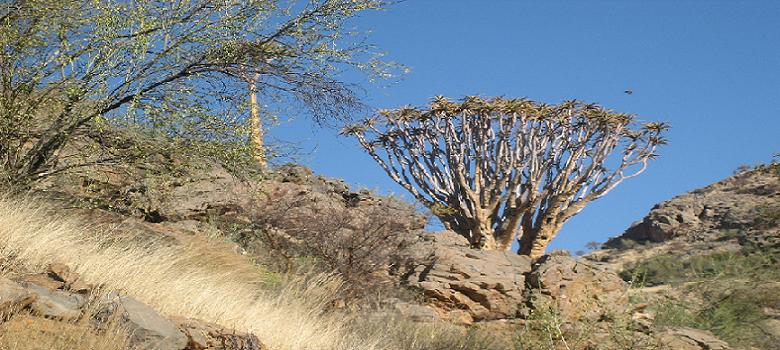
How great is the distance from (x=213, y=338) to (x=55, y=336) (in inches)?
52.9

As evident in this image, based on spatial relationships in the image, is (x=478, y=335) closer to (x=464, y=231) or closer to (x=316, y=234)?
(x=316, y=234)

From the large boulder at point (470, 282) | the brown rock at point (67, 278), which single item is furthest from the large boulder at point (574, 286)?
the brown rock at point (67, 278)

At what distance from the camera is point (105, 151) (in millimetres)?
9359

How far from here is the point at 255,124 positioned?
31.7 ft

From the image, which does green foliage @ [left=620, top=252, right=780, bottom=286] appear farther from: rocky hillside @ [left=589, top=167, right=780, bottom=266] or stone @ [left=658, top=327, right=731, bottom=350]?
stone @ [left=658, top=327, right=731, bottom=350]

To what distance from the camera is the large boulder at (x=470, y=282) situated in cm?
1202

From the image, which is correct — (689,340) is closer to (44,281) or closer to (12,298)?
(44,281)

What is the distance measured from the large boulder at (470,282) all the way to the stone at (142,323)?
19.4ft

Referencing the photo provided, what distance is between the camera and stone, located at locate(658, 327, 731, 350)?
10164 mm

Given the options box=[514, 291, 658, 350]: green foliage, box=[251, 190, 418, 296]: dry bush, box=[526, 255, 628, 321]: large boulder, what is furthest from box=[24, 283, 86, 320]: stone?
→ box=[526, 255, 628, 321]: large boulder

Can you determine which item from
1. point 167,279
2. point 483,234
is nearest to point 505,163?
point 483,234

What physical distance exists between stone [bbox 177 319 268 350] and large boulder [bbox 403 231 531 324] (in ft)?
16.9

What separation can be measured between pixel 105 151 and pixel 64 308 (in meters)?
3.48

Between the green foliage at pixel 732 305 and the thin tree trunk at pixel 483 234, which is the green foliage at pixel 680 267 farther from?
the thin tree trunk at pixel 483 234
